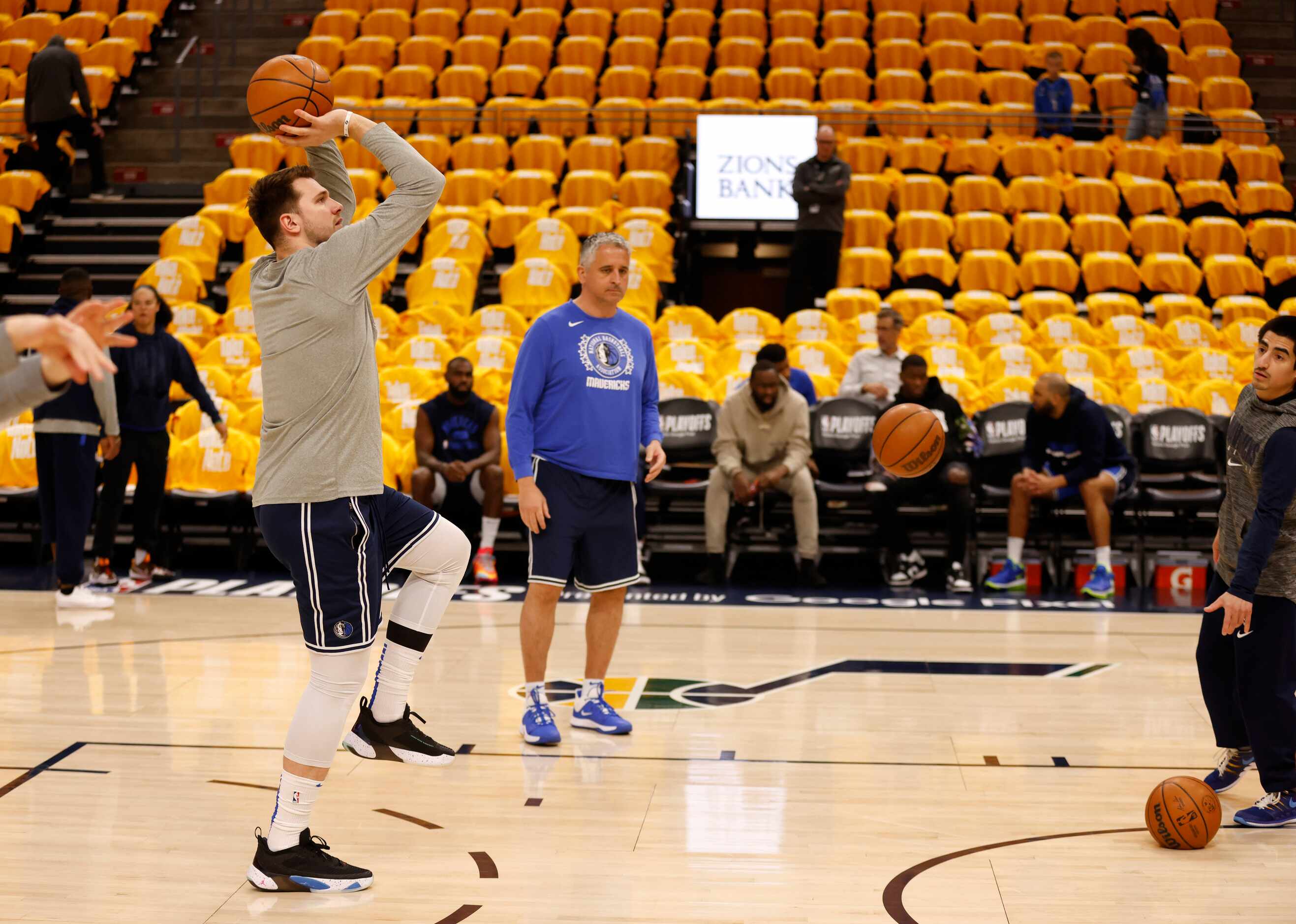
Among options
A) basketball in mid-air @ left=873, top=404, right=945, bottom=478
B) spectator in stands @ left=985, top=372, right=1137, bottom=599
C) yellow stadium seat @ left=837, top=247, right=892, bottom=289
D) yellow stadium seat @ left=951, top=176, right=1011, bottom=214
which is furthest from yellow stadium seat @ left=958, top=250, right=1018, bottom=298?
basketball in mid-air @ left=873, top=404, right=945, bottom=478

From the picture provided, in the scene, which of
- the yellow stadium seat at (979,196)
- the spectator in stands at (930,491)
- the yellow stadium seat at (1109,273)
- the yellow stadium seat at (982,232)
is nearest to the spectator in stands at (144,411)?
the spectator in stands at (930,491)

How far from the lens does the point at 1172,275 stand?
454 inches

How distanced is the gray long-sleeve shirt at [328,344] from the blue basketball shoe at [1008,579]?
5713 millimetres

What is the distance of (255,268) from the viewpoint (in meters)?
3.42

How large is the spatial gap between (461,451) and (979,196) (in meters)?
6.02

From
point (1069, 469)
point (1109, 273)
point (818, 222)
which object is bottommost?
point (1069, 469)

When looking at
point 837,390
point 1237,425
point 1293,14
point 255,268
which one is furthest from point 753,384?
point 1293,14

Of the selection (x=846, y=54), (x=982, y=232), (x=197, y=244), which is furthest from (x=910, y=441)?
(x=846, y=54)

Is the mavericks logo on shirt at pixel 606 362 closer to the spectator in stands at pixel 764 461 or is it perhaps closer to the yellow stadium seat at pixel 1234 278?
the spectator in stands at pixel 764 461

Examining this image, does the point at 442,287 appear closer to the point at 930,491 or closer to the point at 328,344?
the point at 930,491

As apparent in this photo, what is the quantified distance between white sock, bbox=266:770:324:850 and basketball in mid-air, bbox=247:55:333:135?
166 centimetres

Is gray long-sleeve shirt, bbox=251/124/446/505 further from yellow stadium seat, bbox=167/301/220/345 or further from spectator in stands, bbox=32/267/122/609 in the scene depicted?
yellow stadium seat, bbox=167/301/220/345

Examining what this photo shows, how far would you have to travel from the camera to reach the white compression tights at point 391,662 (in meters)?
3.38

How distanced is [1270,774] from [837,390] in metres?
5.73
